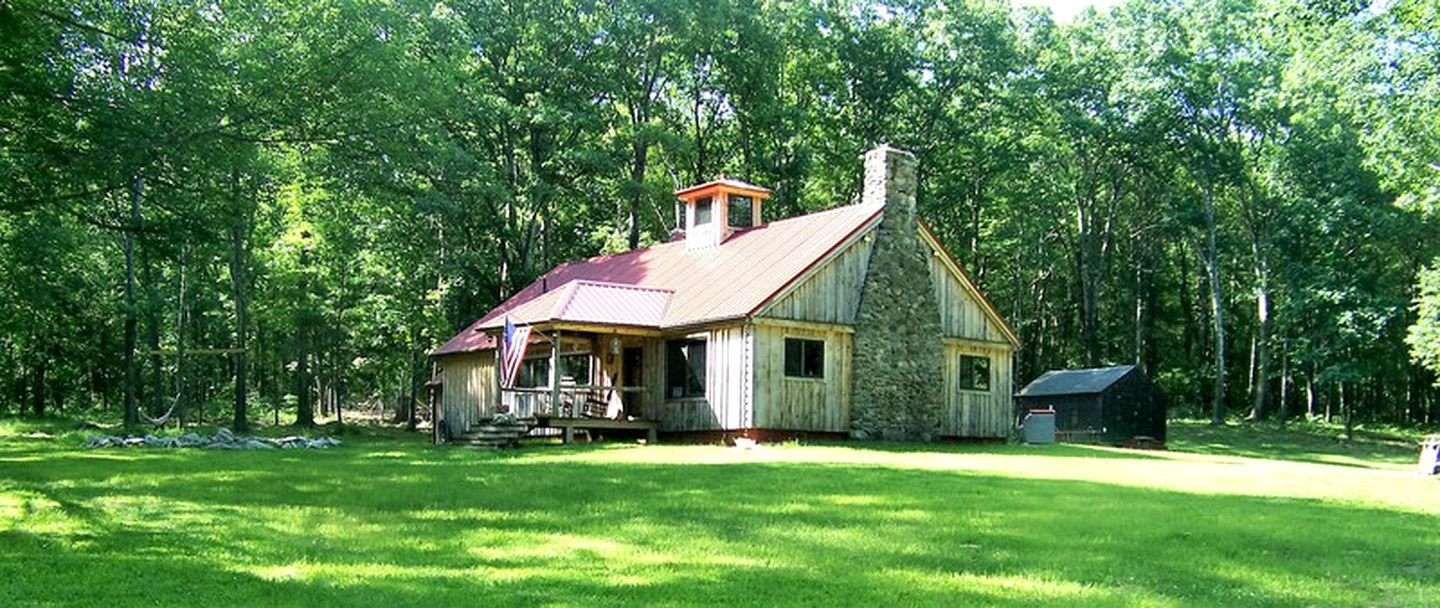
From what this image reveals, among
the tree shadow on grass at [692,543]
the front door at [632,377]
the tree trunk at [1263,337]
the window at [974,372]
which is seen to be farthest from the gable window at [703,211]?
the tree trunk at [1263,337]

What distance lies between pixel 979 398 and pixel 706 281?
6939 mm

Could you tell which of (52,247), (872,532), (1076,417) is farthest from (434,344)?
(872,532)

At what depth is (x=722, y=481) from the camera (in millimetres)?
15117

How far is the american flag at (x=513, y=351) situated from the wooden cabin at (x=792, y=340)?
12cm

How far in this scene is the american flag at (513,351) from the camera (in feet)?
79.1

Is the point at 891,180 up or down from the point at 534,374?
up

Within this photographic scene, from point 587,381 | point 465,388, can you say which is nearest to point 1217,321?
point 587,381

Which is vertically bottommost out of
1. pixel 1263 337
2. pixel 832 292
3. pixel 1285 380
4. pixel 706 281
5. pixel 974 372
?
pixel 1285 380

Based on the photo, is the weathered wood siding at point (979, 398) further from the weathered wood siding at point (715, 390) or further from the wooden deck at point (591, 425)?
the wooden deck at point (591, 425)

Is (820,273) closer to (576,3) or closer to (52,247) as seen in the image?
(576,3)

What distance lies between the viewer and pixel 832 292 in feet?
83.5

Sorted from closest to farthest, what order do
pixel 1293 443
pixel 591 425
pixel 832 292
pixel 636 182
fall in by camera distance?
pixel 591 425 → pixel 832 292 → pixel 636 182 → pixel 1293 443

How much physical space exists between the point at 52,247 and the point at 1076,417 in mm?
28162

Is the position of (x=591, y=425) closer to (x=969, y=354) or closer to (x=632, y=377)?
(x=632, y=377)
